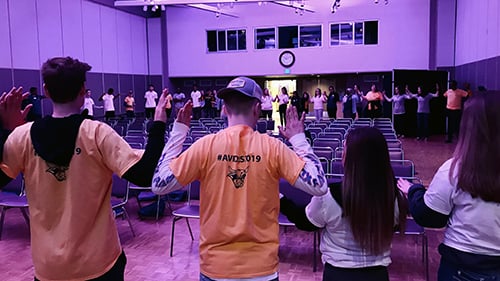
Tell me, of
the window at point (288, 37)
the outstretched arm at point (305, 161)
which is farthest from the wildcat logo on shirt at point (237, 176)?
the window at point (288, 37)

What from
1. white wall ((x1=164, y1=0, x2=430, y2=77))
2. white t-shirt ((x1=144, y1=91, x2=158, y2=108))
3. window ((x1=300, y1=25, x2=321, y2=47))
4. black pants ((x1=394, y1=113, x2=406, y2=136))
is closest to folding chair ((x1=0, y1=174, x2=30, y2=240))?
black pants ((x1=394, y1=113, x2=406, y2=136))

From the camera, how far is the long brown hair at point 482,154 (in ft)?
5.62

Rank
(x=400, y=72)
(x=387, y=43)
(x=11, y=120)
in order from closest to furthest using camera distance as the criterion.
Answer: (x=11, y=120)
(x=400, y=72)
(x=387, y=43)

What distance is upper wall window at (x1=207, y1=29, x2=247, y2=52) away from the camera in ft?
69.6

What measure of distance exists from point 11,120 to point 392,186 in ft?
5.42

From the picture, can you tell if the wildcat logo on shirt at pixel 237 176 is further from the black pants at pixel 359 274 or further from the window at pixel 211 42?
the window at pixel 211 42

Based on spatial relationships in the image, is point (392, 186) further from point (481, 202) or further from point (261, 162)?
point (261, 162)

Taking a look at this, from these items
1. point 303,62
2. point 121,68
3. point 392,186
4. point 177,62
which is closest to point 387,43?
point 303,62

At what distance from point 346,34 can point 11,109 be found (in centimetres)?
1942

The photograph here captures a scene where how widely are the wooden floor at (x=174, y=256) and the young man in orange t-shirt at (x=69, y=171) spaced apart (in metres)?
2.44

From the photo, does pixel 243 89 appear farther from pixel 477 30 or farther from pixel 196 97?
pixel 196 97

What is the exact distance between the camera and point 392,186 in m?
1.95

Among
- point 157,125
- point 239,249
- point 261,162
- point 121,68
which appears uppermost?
point 121,68

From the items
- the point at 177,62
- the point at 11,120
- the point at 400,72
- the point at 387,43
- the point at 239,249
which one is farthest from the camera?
the point at 177,62
